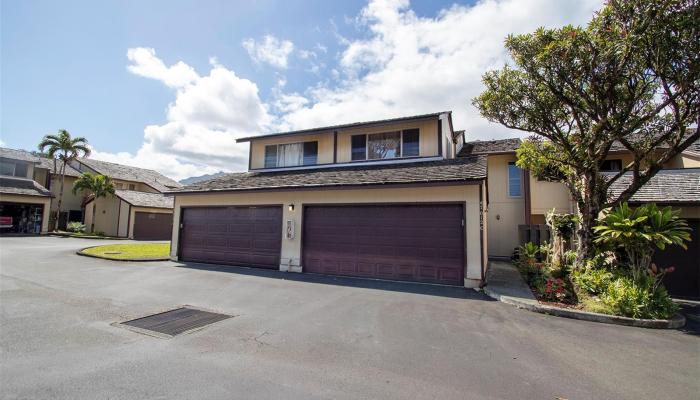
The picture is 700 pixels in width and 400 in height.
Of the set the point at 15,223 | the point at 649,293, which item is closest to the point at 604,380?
the point at 649,293

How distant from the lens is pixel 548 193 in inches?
652

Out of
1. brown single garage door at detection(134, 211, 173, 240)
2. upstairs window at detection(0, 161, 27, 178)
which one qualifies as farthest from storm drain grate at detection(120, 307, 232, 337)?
upstairs window at detection(0, 161, 27, 178)

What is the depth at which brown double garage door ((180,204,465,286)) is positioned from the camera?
1020 cm

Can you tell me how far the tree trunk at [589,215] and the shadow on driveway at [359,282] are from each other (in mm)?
3358

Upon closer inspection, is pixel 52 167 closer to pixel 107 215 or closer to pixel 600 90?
pixel 107 215

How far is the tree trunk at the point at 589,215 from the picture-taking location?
30.5 feet

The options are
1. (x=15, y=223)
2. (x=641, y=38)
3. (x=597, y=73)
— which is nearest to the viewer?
(x=641, y=38)

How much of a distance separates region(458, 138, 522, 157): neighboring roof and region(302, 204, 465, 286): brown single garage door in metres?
9.12

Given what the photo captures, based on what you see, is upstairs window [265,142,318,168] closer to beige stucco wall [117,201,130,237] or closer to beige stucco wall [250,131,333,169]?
beige stucco wall [250,131,333,169]

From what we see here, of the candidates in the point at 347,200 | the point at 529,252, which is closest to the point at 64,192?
the point at 347,200

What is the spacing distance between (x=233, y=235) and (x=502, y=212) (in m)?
13.7

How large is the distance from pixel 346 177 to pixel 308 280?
435 centimetres

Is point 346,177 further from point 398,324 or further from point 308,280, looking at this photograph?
point 398,324

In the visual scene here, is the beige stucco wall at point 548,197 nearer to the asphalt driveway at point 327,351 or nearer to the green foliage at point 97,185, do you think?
the asphalt driveway at point 327,351
